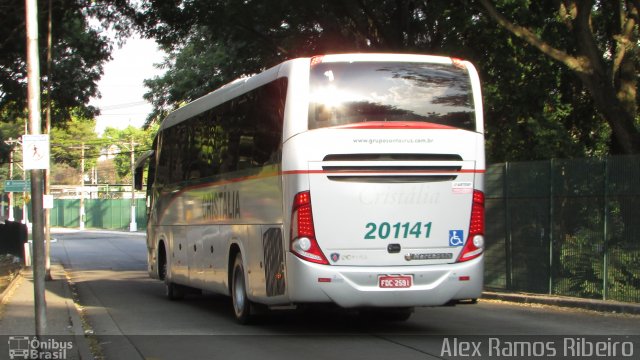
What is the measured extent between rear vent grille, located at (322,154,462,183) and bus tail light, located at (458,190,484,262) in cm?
54

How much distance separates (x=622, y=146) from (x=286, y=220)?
932cm

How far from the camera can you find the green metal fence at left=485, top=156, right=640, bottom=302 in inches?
572

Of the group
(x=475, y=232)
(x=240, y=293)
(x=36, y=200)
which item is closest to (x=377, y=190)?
(x=475, y=232)

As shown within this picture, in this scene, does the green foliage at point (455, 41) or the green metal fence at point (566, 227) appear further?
the green foliage at point (455, 41)

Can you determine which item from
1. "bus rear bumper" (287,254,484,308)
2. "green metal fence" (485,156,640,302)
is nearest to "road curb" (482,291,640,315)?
"green metal fence" (485,156,640,302)

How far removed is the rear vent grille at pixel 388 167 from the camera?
10.4 metres

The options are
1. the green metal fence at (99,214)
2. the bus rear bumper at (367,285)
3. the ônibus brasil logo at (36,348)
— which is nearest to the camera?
the ônibus brasil logo at (36,348)

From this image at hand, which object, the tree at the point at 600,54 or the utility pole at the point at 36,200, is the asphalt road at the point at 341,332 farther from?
the tree at the point at 600,54

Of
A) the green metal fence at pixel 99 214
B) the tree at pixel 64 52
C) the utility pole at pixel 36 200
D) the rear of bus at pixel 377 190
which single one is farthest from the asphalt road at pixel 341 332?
the green metal fence at pixel 99 214

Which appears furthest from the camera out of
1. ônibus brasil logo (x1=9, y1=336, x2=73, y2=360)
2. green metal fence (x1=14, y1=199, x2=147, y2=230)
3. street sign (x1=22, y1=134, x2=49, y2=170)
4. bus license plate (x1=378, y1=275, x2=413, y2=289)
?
green metal fence (x1=14, y1=199, x2=147, y2=230)

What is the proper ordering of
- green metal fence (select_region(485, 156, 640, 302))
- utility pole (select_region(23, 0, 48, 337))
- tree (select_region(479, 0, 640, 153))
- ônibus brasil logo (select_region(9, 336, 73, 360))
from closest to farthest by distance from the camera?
ônibus brasil logo (select_region(9, 336, 73, 360))
utility pole (select_region(23, 0, 48, 337))
green metal fence (select_region(485, 156, 640, 302))
tree (select_region(479, 0, 640, 153))

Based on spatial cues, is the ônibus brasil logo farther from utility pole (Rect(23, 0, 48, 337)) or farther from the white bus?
the white bus

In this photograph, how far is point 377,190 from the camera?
1046 cm

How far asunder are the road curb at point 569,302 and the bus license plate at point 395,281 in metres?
5.06
